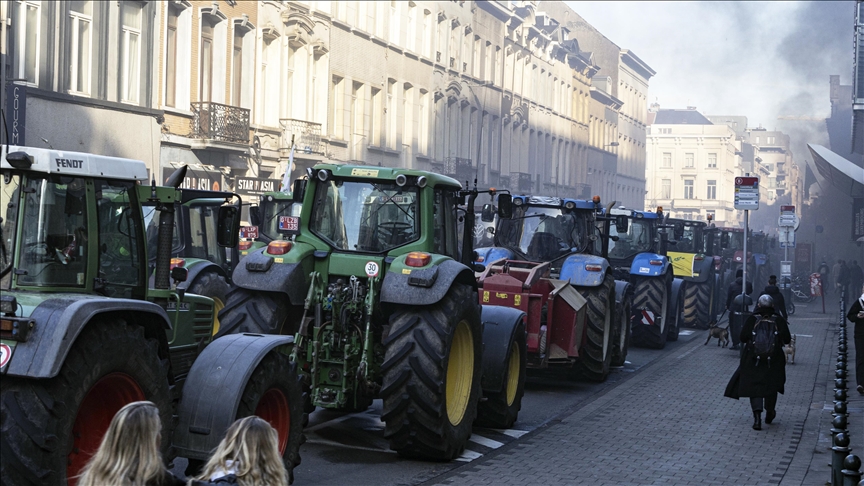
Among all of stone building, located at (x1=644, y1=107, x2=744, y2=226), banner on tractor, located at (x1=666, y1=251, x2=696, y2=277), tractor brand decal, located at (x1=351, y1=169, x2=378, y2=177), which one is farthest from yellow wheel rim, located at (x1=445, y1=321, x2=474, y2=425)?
stone building, located at (x1=644, y1=107, x2=744, y2=226)

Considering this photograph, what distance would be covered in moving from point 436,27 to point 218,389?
42.8m

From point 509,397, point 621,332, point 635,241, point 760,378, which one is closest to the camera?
point 509,397

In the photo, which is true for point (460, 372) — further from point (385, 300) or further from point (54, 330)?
point (54, 330)

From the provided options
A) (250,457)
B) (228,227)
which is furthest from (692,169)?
(250,457)

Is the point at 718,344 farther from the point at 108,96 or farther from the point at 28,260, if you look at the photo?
the point at 28,260

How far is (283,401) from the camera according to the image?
26.7 feet

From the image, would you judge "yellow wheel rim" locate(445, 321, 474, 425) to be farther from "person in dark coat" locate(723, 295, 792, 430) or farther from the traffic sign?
the traffic sign

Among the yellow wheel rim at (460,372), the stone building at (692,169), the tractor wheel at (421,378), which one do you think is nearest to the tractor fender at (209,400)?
the tractor wheel at (421,378)

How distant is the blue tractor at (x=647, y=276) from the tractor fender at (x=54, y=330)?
1456 centimetres

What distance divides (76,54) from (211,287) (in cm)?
1368

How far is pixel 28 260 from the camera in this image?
21.8ft

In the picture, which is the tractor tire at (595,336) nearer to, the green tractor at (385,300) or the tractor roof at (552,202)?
the tractor roof at (552,202)

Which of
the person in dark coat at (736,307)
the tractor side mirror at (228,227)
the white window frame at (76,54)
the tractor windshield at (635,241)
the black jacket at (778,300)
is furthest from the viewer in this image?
the white window frame at (76,54)

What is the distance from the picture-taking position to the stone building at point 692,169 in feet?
409
